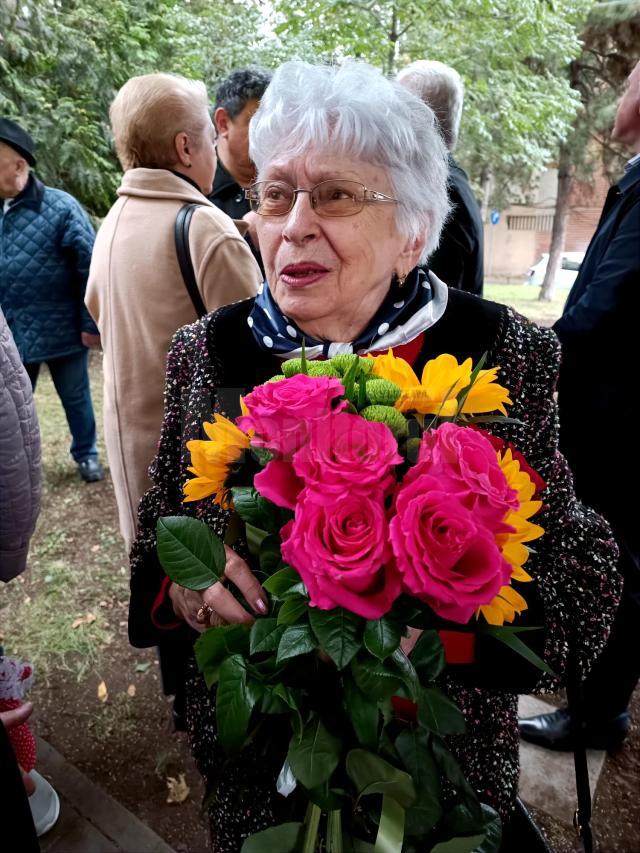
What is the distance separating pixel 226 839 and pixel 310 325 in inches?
51.4

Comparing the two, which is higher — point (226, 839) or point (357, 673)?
point (357, 673)

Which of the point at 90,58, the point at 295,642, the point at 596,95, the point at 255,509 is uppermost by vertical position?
the point at 90,58

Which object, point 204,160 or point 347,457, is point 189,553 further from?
point 204,160

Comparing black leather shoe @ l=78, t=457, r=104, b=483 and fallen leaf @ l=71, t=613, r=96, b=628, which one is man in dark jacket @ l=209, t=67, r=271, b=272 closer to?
fallen leaf @ l=71, t=613, r=96, b=628

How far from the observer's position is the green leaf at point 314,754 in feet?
2.65

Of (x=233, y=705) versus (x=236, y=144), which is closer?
(x=233, y=705)

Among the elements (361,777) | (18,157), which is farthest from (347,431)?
(18,157)

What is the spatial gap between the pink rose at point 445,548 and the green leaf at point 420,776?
1.22 feet

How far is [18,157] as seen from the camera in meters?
3.76

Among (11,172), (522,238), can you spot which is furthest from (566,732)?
(522,238)

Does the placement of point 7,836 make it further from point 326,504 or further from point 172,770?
point 172,770

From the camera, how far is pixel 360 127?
1198mm

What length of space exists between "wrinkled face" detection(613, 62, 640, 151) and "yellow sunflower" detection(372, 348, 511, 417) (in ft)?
6.85

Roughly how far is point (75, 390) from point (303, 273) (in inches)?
154
